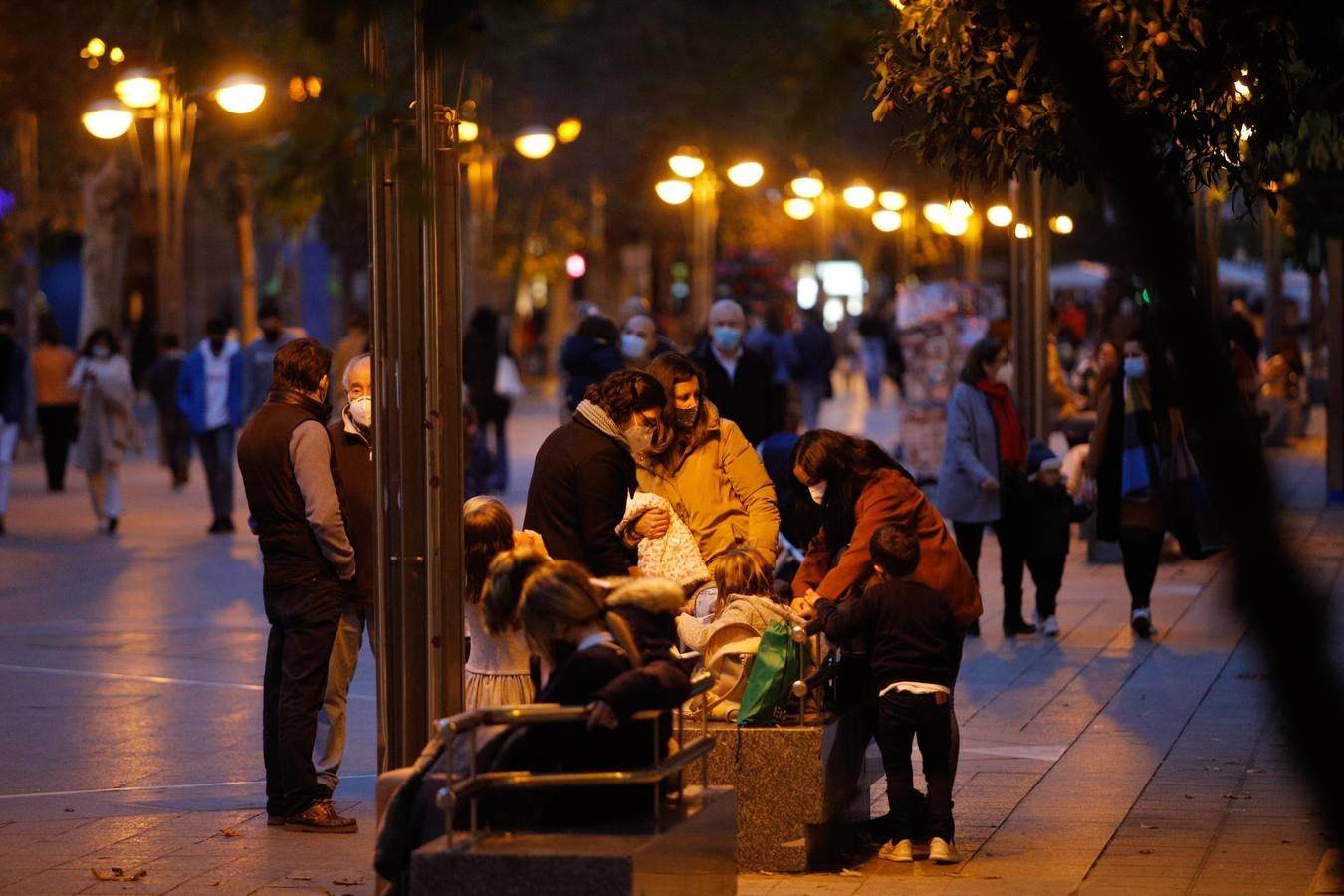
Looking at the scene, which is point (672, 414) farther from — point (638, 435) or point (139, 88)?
point (139, 88)

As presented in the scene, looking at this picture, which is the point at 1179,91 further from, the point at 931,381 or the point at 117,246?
the point at 117,246

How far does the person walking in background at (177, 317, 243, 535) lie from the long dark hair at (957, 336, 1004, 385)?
28.2 ft

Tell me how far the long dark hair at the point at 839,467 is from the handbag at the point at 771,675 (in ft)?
2.61

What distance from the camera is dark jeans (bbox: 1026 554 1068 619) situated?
42.8 feet

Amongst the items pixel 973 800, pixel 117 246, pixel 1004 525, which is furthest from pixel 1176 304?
pixel 117 246

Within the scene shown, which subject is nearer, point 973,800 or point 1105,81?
point 1105,81

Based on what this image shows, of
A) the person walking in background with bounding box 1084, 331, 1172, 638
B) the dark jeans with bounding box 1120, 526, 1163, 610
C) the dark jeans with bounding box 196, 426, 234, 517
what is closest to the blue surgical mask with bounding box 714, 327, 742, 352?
the person walking in background with bounding box 1084, 331, 1172, 638

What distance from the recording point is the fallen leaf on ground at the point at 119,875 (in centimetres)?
714

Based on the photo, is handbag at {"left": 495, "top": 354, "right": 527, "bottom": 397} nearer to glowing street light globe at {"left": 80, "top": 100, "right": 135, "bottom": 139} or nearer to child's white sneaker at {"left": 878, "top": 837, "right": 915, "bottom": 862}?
glowing street light globe at {"left": 80, "top": 100, "right": 135, "bottom": 139}

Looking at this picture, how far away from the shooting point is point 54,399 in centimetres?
2402

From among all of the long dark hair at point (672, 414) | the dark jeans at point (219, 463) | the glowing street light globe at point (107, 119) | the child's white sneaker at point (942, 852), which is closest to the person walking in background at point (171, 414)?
the glowing street light globe at point (107, 119)

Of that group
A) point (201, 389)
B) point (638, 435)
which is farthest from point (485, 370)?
point (638, 435)

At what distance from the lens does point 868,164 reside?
43.3 metres

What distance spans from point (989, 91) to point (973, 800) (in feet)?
9.20
